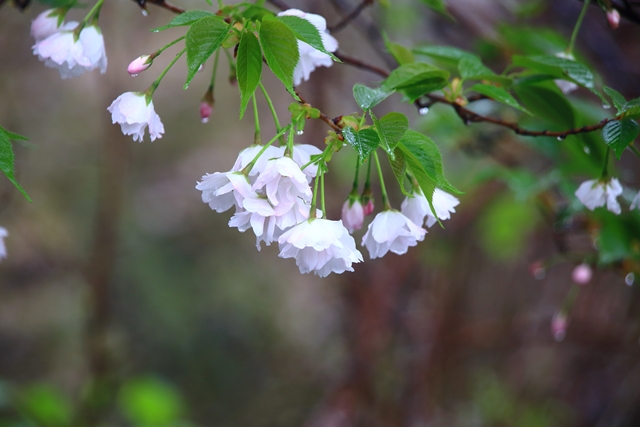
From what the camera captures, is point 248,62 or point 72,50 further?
point 72,50

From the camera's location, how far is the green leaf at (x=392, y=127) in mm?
631

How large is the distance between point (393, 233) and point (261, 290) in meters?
2.83

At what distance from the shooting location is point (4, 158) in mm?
656

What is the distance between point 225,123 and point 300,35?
3.25 meters

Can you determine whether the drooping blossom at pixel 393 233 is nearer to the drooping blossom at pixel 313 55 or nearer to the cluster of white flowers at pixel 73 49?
the drooping blossom at pixel 313 55

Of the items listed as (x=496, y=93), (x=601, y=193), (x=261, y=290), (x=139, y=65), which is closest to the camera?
(x=139, y=65)

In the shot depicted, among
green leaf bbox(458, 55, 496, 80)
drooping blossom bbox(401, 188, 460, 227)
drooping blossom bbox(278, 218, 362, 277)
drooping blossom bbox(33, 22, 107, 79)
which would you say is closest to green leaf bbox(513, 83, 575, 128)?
green leaf bbox(458, 55, 496, 80)

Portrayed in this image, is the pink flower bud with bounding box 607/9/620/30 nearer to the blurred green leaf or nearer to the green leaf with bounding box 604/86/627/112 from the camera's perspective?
the green leaf with bounding box 604/86/627/112

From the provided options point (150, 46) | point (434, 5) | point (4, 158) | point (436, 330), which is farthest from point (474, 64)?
point (150, 46)

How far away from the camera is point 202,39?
0.62 m

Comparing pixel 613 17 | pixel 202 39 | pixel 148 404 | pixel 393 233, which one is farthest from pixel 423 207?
pixel 148 404

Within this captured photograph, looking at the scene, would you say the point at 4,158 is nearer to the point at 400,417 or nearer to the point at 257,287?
the point at 400,417

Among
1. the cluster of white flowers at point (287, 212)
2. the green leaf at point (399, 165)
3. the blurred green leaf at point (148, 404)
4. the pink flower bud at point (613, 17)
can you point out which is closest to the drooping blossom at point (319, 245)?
the cluster of white flowers at point (287, 212)

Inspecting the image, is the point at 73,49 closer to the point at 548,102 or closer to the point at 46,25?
the point at 46,25
